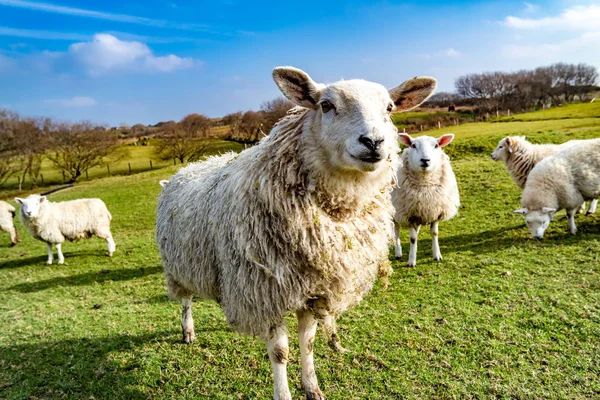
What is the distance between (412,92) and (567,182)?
6415 millimetres

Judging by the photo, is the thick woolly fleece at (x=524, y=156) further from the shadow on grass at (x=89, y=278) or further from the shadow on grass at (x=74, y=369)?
the shadow on grass at (x=89, y=278)

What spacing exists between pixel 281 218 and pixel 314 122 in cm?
84

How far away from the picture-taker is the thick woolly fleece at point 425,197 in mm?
7160

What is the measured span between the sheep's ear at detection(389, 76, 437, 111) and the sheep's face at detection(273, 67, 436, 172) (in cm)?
28

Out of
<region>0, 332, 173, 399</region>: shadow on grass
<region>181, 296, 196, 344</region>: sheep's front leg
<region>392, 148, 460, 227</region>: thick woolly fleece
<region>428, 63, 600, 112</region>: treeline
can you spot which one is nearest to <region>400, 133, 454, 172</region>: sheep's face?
<region>392, 148, 460, 227</region>: thick woolly fleece

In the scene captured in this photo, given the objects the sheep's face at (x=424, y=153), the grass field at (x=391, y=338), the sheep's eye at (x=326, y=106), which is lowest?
the grass field at (x=391, y=338)

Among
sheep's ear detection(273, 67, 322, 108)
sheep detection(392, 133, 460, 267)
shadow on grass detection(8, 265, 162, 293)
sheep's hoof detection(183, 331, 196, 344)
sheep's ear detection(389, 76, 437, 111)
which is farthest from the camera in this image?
shadow on grass detection(8, 265, 162, 293)

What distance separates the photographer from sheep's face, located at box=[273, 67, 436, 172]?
260cm

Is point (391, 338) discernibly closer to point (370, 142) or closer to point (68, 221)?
point (370, 142)

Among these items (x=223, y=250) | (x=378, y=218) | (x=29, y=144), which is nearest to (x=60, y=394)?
(x=223, y=250)

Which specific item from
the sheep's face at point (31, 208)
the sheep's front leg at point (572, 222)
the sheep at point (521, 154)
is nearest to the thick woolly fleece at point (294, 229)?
the sheep's front leg at point (572, 222)

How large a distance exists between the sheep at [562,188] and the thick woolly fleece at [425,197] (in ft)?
5.97

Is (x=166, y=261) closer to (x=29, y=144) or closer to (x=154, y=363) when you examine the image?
(x=154, y=363)

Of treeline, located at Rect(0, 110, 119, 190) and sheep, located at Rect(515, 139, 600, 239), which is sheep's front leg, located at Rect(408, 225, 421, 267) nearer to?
sheep, located at Rect(515, 139, 600, 239)
